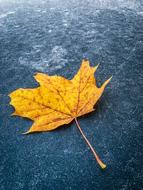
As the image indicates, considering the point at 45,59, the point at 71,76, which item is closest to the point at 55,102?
the point at 71,76

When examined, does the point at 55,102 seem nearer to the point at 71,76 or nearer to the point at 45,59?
the point at 71,76

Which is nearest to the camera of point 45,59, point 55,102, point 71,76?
point 55,102

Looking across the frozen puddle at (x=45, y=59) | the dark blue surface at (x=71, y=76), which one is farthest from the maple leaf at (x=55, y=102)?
the frozen puddle at (x=45, y=59)

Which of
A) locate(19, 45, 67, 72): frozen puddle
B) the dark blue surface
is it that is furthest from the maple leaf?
locate(19, 45, 67, 72): frozen puddle

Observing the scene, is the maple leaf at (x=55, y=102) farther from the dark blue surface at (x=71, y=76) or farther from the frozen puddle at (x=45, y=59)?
the frozen puddle at (x=45, y=59)

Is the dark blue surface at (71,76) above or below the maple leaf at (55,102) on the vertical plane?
below

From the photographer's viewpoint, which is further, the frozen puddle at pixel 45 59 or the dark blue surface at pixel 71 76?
the frozen puddle at pixel 45 59

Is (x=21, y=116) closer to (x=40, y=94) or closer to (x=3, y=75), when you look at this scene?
(x=40, y=94)
